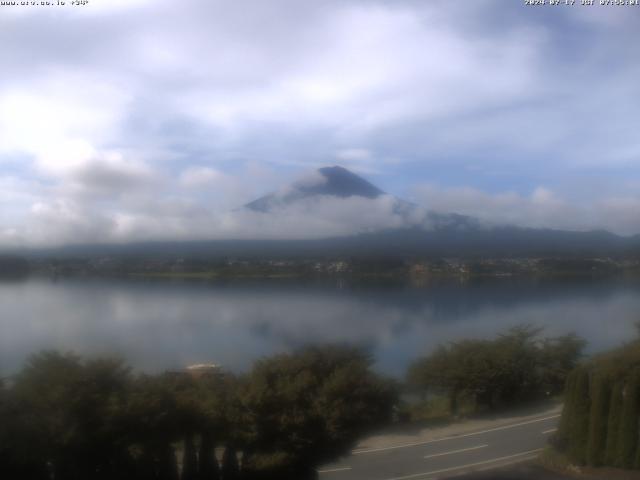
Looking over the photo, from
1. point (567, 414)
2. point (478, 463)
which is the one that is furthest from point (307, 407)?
point (567, 414)

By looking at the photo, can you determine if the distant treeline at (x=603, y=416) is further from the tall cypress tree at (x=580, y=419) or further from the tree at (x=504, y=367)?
the tree at (x=504, y=367)

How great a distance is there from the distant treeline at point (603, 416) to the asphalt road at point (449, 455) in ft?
1.17

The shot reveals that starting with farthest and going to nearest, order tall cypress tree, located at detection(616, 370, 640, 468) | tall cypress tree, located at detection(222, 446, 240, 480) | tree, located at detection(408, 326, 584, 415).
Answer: tree, located at detection(408, 326, 584, 415)
tall cypress tree, located at detection(616, 370, 640, 468)
tall cypress tree, located at detection(222, 446, 240, 480)

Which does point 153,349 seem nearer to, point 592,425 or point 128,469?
point 128,469

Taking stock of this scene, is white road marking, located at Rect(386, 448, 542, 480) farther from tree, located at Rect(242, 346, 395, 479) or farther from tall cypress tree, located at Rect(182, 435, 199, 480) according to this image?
tall cypress tree, located at Rect(182, 435, 199, 480)

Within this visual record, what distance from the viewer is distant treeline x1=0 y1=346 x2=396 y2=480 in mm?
5102

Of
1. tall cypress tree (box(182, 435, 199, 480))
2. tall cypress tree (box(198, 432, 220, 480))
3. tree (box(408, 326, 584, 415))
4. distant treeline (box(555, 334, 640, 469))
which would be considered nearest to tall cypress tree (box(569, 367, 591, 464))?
distant treeline (box(555, 334, 640, 469))

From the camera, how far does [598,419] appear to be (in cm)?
661

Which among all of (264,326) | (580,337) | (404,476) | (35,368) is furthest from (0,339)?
(580,337)

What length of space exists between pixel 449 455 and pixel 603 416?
195 centimetres

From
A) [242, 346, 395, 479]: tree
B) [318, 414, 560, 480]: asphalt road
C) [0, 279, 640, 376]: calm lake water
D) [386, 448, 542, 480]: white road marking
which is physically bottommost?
[386, 448, 542, 480]: white road marking

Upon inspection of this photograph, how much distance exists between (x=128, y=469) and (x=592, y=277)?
742 cm

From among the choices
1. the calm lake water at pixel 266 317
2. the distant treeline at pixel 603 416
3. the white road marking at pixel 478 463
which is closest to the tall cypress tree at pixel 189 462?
the calm lake water at pixel 266 317

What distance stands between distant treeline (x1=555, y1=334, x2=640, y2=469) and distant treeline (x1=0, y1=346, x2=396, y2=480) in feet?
7.13
